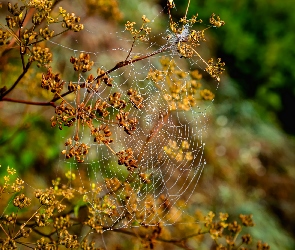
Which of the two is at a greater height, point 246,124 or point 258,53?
point 258,53

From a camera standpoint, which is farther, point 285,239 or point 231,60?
point 231,60

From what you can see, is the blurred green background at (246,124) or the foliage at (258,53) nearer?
the blurred green background at (246,124)

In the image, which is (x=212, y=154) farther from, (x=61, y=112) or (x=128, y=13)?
(x=61, y=112)

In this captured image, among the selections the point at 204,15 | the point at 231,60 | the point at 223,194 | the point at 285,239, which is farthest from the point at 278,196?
the point at 204,15


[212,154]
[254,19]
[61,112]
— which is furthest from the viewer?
[254,19]

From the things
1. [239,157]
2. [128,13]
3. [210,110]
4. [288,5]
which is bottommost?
[239,157]

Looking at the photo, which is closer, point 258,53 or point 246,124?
point 246,124

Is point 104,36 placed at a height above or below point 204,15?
below

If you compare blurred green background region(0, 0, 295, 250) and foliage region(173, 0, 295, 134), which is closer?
blurred green background region(0, 0, 295, 250)
